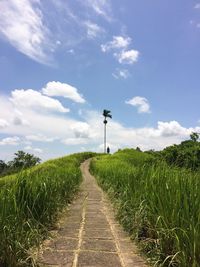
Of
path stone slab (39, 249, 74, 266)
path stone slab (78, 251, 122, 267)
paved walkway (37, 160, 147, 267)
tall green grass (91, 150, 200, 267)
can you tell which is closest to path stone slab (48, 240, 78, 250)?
paved walkway (37, 160, 147, 267)

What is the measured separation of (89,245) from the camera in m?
5.85

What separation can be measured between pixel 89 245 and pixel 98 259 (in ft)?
2.50

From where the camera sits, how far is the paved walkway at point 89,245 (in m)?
5.01

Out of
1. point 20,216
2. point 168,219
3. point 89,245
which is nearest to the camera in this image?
point 168,219

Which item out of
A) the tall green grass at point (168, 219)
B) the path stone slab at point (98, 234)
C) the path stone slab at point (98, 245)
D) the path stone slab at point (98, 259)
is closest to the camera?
the tall green grass at point (168, 219)

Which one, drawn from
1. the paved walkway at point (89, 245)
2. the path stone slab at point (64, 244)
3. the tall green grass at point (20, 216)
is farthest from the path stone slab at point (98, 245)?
the tall green grass at point (20, 216)

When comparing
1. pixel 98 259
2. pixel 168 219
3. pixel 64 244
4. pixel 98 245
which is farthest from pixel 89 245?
pixel 168 219

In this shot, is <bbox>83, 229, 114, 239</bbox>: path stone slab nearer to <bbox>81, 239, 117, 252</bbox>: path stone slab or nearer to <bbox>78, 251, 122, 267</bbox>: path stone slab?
<bbox>81, 239, 117, 252</bbox>: path stone slab

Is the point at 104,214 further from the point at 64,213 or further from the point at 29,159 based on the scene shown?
the point at 29,159

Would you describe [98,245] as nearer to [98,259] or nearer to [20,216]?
[98,259]

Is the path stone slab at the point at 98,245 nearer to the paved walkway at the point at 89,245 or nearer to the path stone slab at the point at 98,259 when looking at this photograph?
the paved walkway at the point at 89,245

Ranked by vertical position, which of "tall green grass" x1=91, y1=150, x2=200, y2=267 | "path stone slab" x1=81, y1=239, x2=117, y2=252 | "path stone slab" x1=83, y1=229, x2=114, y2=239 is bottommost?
"path stone slab" x1=81, y1=239, x2=117, y2=252

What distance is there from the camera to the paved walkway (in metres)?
5.01

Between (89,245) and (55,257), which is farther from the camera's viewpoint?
(89,245)
